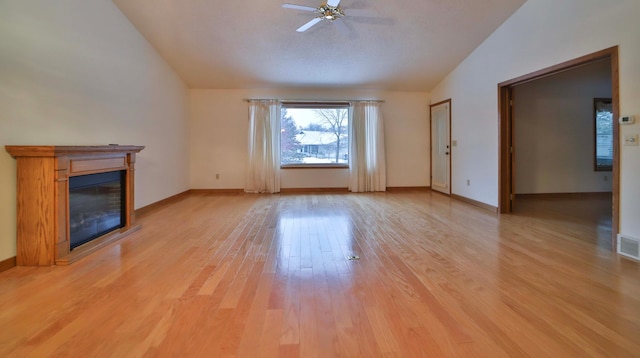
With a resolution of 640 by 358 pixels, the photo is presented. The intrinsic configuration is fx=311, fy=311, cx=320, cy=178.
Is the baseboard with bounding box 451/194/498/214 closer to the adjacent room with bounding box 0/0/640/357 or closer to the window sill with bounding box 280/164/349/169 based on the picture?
the adjacent room with bounding box 0/0/640/357

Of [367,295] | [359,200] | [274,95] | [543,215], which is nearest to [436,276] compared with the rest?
[367,295]

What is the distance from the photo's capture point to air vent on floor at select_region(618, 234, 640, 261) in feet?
8.79

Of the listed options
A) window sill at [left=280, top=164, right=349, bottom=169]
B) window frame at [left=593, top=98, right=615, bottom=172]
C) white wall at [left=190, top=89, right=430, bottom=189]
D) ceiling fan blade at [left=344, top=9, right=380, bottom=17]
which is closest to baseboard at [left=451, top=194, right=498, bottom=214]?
white wall at [left=190, top=89, right=430, bottom=189]

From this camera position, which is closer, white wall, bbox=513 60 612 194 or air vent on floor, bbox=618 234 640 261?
air vent on floor, bbox=618 234 640 261

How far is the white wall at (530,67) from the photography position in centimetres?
277

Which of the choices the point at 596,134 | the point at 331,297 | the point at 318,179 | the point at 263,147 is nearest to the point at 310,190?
the point at 318,179

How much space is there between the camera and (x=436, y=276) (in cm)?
231

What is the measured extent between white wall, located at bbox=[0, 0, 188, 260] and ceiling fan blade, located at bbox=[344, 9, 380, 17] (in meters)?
Result: 3.03

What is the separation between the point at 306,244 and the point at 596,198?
6048 millimetres

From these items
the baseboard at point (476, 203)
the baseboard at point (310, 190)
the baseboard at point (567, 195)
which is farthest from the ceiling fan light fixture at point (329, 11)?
the baseboard at point (567, 195)

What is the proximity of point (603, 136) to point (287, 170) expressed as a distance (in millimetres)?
6475

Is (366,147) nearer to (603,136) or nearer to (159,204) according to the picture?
(159,204)

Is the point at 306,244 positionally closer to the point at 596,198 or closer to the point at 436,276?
the point at 436,276

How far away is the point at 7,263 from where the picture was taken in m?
2.48
